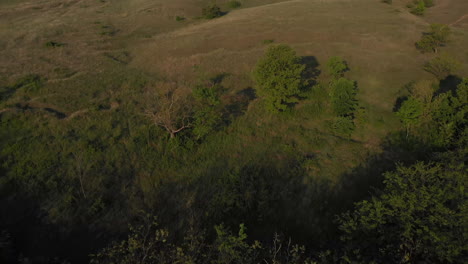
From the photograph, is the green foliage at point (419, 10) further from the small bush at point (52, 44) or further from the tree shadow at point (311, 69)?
the small bush at point (52, 44)

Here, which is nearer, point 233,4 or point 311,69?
point 311,69

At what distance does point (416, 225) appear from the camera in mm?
16234

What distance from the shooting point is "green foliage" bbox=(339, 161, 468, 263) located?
14375 mm

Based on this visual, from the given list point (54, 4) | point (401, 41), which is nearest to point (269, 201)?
point (401, 41)

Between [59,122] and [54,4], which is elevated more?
[54,4]

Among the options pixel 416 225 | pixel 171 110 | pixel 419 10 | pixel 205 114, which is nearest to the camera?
pixel 416 225

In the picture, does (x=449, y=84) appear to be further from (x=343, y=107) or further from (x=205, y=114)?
(x=205, y=114)

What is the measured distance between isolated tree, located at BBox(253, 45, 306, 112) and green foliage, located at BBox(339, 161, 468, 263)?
15596mm

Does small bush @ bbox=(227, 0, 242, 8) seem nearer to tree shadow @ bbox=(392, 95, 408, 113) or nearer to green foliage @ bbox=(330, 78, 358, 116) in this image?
green foliage @ bbox=(330, 78, 358, 116)

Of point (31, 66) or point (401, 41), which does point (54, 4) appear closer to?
point (31, 66)

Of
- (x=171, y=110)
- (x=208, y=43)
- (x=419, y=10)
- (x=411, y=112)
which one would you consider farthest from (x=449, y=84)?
(x=419, y=10)

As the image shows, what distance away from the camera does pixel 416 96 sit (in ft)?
104

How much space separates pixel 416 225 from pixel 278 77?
20.1m

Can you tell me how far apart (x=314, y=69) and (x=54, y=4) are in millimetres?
97956
